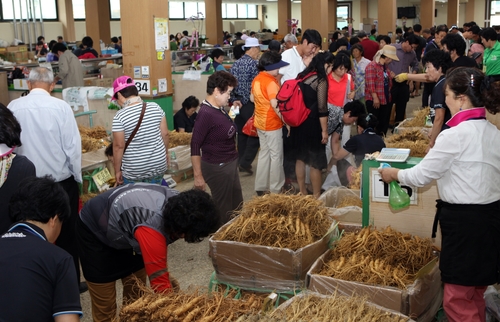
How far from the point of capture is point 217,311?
2518 millimetres

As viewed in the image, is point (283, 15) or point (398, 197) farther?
point (283, 15)

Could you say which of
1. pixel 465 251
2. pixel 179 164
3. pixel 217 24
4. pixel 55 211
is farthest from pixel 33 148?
pixel 217 24

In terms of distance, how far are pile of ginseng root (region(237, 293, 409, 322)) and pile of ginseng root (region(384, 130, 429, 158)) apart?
2.87 meters

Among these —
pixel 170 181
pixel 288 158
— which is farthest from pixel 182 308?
pixel 170 181

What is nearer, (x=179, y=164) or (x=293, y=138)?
(x=293, y=138)

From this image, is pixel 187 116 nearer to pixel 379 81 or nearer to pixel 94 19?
pixel 379 81

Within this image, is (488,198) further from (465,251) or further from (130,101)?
(130,101)

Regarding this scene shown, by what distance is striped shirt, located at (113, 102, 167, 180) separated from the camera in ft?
14.2

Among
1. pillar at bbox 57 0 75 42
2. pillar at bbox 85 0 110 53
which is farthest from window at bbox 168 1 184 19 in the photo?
pillar at bbox 85 0 110 53

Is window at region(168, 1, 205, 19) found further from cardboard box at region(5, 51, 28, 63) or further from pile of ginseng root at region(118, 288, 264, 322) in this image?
pile of ginseng root at region(118, 288, 264, 322)

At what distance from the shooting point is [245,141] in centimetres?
743

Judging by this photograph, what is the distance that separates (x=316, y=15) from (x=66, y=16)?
1376cm

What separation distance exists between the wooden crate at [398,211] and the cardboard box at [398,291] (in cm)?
35

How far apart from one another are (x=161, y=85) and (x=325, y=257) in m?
4.78
